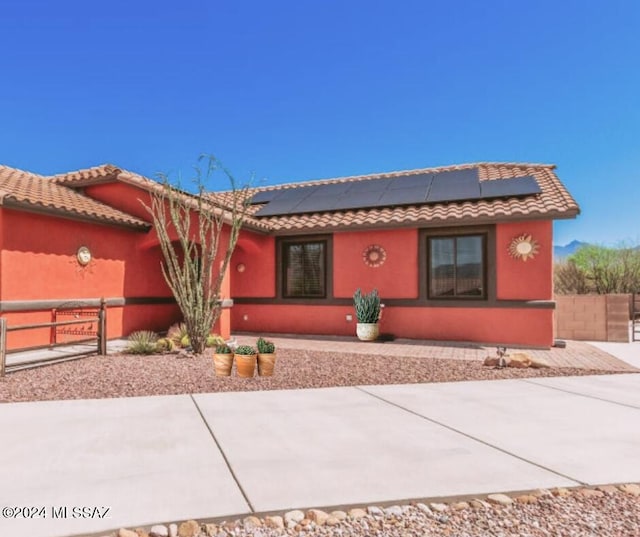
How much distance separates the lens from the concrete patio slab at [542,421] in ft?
11.1

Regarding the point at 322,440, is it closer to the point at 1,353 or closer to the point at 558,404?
the point at 558,404

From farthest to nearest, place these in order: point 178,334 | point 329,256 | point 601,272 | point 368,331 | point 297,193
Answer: point 601,272
point 297,193
point 329,256
point 368,331
point 178,334

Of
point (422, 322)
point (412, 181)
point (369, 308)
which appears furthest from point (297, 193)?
point (422, 322)

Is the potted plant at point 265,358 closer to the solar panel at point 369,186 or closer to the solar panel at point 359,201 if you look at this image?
the solar panel at point 359,201

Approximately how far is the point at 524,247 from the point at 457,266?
173cm

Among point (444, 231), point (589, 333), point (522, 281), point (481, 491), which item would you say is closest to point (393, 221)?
point (444, 231)

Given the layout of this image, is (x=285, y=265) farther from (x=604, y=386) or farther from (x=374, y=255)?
(x=604, y=386)

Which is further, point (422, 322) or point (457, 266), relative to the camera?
point (422, 322)

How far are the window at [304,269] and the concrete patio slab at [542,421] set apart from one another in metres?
6.85

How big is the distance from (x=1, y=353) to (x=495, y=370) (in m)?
8.37

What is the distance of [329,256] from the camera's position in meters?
12.6

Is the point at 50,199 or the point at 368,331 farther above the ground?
the point at 50,199

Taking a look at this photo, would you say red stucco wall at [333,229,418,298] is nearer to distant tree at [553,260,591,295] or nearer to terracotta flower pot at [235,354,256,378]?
terracotta flower pot at [235,354,256,378]

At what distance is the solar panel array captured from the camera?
12.0 meters
